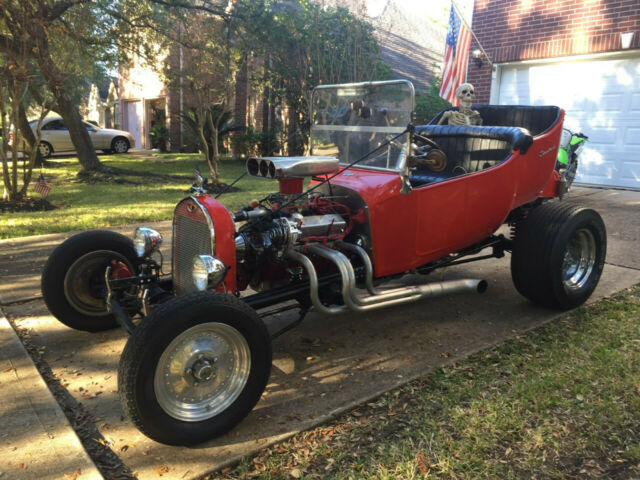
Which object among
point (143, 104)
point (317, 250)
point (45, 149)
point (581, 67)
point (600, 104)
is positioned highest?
point (143, 104)

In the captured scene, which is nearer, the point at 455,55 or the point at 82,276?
the point at 82,276

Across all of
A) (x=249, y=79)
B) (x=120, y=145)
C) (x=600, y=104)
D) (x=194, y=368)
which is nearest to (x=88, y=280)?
(x=194, y=368)

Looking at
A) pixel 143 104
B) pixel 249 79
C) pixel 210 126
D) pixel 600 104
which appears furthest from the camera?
pixel 143 104

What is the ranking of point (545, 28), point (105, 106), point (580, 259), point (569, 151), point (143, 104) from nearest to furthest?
point (580, 259) < point (569, 151) < point (545, 28) < point (143, 104) < point (105, 106)

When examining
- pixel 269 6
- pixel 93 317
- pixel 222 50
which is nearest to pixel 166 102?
pixel 269 6

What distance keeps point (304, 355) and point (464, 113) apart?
130 inches

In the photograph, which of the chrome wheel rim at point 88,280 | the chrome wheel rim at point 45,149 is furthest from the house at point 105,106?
the chrome wheel rim at point 88,280

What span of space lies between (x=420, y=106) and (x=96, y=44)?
32.3 ft

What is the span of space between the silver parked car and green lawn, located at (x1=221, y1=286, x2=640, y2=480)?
56.5 feet

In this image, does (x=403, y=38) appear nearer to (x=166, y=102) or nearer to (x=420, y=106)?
(x=420, y=106)

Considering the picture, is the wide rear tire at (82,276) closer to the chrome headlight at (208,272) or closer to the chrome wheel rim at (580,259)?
the chrome headlight at (208,272)

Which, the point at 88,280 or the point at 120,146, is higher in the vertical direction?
the point at 120,146

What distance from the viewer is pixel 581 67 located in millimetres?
9852

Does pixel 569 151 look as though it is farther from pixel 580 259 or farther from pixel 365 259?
pixel 365 259
